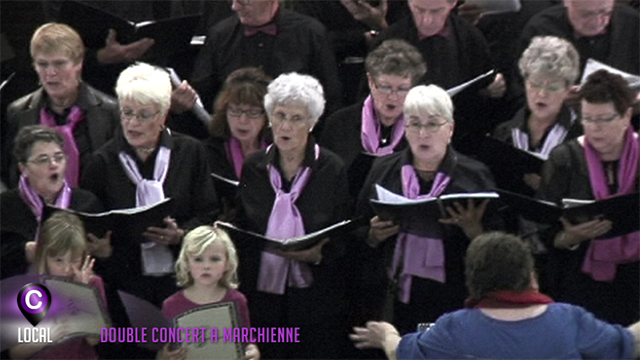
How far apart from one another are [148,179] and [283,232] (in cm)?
67

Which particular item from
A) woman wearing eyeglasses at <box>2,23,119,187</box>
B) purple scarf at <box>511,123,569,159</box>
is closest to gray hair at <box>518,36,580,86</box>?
purple scarf at <box>511,123,569,159</box>

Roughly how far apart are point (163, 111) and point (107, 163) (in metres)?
0.35

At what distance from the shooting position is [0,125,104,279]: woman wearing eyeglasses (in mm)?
7707

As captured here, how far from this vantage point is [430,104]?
24.7 ft

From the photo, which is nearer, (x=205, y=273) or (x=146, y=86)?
(x=205, y=273)

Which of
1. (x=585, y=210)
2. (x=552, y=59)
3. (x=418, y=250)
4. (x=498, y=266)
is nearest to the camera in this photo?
(x=498, y=266)

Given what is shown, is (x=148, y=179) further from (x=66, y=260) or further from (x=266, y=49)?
(x=266, y=49)

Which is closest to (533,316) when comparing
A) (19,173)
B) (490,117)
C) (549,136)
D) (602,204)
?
(602,204)

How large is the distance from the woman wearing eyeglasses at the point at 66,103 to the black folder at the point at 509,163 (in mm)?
1761

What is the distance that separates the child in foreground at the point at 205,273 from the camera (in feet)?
24.2

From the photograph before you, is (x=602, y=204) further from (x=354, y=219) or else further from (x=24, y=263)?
(x=24, y=263)

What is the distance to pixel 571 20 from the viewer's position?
828cm

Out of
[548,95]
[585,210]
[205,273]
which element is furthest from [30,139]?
[585,210]

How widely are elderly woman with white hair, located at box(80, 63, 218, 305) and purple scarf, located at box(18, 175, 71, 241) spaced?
157mm
